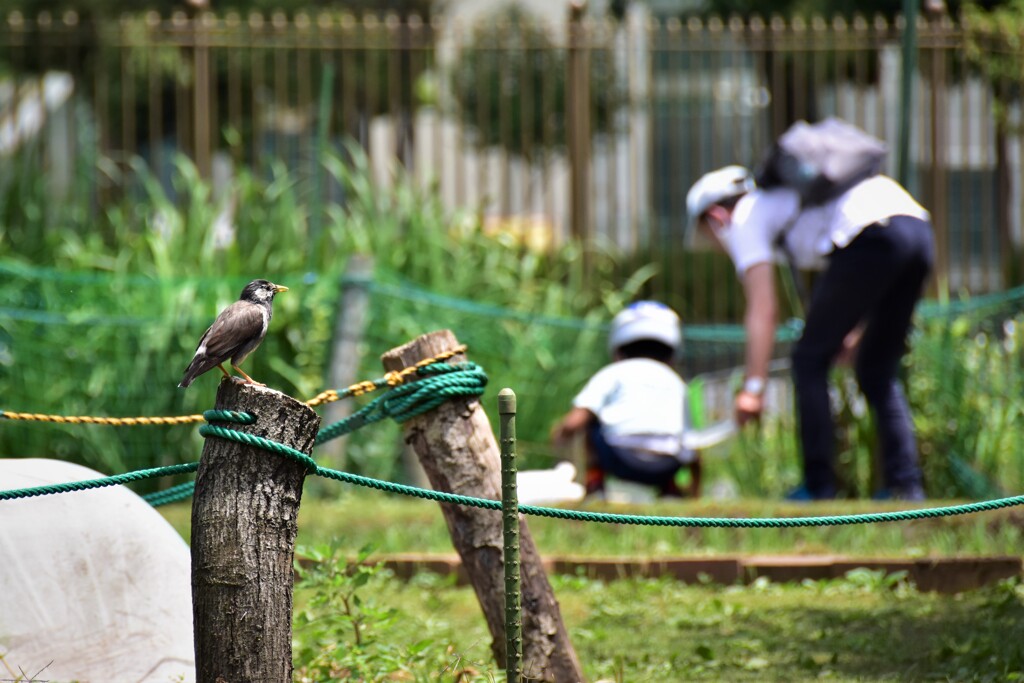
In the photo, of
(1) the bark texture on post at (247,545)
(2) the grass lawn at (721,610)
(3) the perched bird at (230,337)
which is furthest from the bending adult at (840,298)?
(1) the bark texture on post at (247,545)

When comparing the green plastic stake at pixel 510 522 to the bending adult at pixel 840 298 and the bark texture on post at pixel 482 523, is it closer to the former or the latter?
the bark texture on post at pixel 482 523

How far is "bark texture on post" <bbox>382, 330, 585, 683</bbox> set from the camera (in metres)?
3.48

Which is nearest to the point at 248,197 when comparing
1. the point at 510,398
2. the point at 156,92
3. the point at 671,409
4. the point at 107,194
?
the point at 156,92

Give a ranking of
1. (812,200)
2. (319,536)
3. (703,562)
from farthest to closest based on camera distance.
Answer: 1. (812,200)
2. (319,536)
3. (703,562)

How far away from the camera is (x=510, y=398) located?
2.83 meters

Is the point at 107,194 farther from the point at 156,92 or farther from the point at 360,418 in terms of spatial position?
the point at 360,418

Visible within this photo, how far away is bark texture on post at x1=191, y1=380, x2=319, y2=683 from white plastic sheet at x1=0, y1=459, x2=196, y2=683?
0.61 m

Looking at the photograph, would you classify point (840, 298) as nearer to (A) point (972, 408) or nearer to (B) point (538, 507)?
(A) point (972, 408)

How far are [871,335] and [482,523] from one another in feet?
10.4

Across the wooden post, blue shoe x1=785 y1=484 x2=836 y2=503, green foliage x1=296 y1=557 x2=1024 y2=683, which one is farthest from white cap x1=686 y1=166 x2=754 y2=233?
green foliage x1=296 y1=557 x2=1024 y2=683

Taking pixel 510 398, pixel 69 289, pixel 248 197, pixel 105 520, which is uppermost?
pixel 248 197

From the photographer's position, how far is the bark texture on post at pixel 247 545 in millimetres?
2820

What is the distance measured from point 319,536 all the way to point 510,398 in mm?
2748

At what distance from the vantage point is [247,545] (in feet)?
9.29
